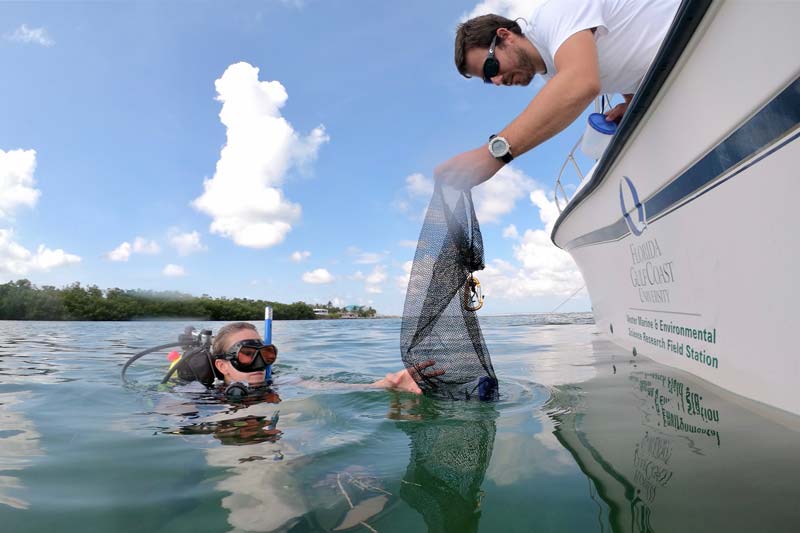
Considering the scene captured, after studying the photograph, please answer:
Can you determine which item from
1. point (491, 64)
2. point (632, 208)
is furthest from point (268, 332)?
point (632, 208)

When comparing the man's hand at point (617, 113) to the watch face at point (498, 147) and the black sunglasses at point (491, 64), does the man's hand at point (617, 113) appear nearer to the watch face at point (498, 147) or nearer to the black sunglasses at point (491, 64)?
the black sunglasses at point (491, 64)

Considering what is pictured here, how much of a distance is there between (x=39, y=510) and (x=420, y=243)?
2117mm

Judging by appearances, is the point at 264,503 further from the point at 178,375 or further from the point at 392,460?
the point at 178,375

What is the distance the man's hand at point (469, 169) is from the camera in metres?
1.98

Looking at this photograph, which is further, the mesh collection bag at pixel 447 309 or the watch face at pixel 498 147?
the mesh collection bag at pixel 447 309

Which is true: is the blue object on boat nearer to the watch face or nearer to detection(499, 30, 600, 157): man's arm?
detection(499, 30, 600, 157): man's arm

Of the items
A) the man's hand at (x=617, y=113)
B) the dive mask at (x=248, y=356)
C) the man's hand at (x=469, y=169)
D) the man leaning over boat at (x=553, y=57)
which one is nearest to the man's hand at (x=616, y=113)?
the man's hand at (x=617, y=113)

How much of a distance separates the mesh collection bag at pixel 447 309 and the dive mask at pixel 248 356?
5.52 feet

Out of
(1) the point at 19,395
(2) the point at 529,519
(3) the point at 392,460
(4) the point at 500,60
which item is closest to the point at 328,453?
(3) the point at 392,460

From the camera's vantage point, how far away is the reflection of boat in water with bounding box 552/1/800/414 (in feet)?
5.27

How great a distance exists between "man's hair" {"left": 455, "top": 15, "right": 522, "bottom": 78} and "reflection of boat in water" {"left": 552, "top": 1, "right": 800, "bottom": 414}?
789 millimetres

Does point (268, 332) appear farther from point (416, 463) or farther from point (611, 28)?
point (611, 28)

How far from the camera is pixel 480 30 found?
238 cm

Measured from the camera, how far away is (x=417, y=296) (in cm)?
283
